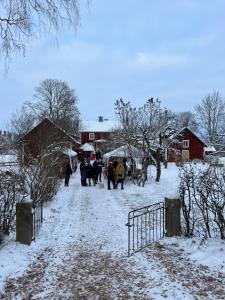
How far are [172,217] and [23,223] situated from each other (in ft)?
10.9

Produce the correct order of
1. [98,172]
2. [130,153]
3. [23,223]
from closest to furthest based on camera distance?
1. [23,223]
2. [98,172]
3. [130,153]

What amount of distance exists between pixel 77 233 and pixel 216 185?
148 inches

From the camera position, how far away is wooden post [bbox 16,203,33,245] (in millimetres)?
8836

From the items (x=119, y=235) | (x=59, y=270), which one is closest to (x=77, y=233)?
(x=119, y=235)

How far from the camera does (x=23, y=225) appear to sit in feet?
29.0

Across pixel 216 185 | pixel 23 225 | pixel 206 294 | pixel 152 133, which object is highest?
pixel 152 133

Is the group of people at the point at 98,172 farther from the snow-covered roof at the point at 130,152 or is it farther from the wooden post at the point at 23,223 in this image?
the wooden post at the point at 23,223

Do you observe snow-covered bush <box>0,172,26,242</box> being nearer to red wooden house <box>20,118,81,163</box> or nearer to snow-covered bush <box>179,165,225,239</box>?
snow-covered bush <box>179,165,225,239</box>

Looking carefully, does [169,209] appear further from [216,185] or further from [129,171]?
[129,171]

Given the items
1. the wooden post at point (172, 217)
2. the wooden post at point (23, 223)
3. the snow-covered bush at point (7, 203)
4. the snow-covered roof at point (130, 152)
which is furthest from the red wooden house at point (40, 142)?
the wooden post at point (172, 217)

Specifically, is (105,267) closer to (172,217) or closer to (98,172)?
(172,217)

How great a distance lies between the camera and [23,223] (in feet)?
29.0

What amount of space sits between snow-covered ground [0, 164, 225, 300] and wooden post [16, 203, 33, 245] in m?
0.18

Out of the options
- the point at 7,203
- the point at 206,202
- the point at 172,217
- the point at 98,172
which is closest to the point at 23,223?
the point at 7,203
